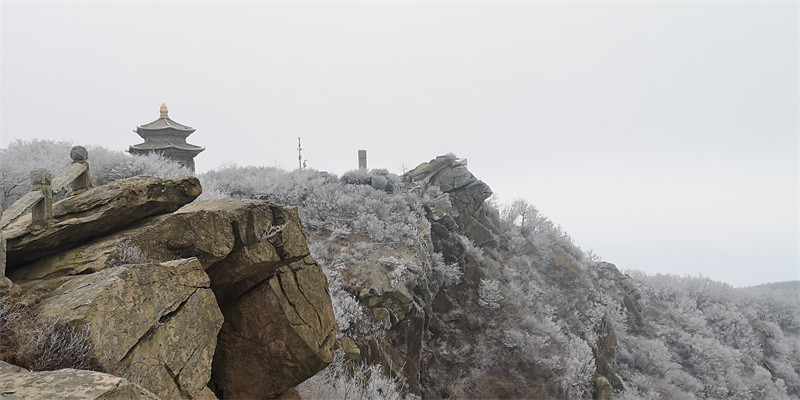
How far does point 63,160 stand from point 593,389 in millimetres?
22156

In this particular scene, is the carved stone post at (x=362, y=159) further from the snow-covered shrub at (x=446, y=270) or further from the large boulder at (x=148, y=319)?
the large boulder at (x=148, y=319)

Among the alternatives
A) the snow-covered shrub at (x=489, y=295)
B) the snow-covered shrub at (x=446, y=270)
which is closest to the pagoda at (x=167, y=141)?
the snow-covered shrub at (x=446, y=270)

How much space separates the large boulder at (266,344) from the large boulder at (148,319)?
1304 millimetres

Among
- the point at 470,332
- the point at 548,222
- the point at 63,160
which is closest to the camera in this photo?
the point at 63,160

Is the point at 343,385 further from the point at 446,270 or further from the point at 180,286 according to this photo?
the point at 446,270

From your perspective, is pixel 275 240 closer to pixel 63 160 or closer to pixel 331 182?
pixel 63 160

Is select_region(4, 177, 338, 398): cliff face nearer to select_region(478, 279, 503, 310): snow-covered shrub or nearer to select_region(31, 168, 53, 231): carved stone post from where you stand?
select_region(31, 168, 53, 231): carved stone post

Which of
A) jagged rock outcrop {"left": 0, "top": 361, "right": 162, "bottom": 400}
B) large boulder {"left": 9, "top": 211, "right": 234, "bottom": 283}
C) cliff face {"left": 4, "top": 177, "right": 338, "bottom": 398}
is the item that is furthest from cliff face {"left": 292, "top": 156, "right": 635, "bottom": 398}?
jagged rock outcrop {"left": 0, "top": 361, "right": 162, "bottom": 400}

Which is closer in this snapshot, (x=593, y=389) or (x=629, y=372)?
(x=593, y=389)

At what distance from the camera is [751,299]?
32562mm

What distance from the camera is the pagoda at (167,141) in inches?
968

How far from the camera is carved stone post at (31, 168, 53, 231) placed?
4742mm

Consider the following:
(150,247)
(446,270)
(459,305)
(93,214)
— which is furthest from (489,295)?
(93,214)

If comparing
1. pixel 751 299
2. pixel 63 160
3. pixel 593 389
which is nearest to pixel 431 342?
pixel 593 389
